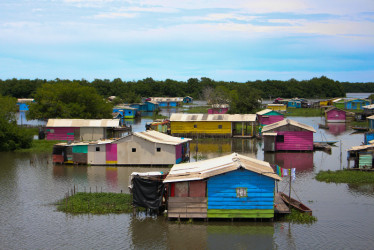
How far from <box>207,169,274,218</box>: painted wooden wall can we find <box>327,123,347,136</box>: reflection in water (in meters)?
34.4

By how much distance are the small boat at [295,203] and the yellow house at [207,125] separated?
25021 mm

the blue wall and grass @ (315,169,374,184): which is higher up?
the blue wall

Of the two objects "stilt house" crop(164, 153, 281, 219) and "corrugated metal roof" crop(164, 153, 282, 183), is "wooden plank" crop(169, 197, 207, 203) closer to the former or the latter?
"stilt house" crop(164, 153, 281, 219)

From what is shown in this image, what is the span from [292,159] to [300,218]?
50.5 feet

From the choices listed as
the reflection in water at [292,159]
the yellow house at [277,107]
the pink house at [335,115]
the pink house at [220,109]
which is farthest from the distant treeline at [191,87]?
the reflection in water at [292,159]

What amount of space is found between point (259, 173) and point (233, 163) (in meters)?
1.21

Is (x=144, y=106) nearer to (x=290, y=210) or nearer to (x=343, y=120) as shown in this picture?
(x=343, y=120)

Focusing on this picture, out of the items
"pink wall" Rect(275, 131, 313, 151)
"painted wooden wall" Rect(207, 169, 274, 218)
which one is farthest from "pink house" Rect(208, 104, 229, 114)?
"painted wooden wall" Rect(207, 169, 274, 218)

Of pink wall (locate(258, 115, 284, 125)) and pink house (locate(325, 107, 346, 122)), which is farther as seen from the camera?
pink house (locate(325, 107, 346, 122))

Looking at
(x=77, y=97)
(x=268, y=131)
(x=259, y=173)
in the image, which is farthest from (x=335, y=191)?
(x=77, y=97)

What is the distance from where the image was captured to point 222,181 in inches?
731

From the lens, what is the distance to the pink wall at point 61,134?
4338cm

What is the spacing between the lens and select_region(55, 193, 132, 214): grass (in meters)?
20.4

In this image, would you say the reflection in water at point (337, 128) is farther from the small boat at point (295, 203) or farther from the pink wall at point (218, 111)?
the small boat at point (295, 203)
